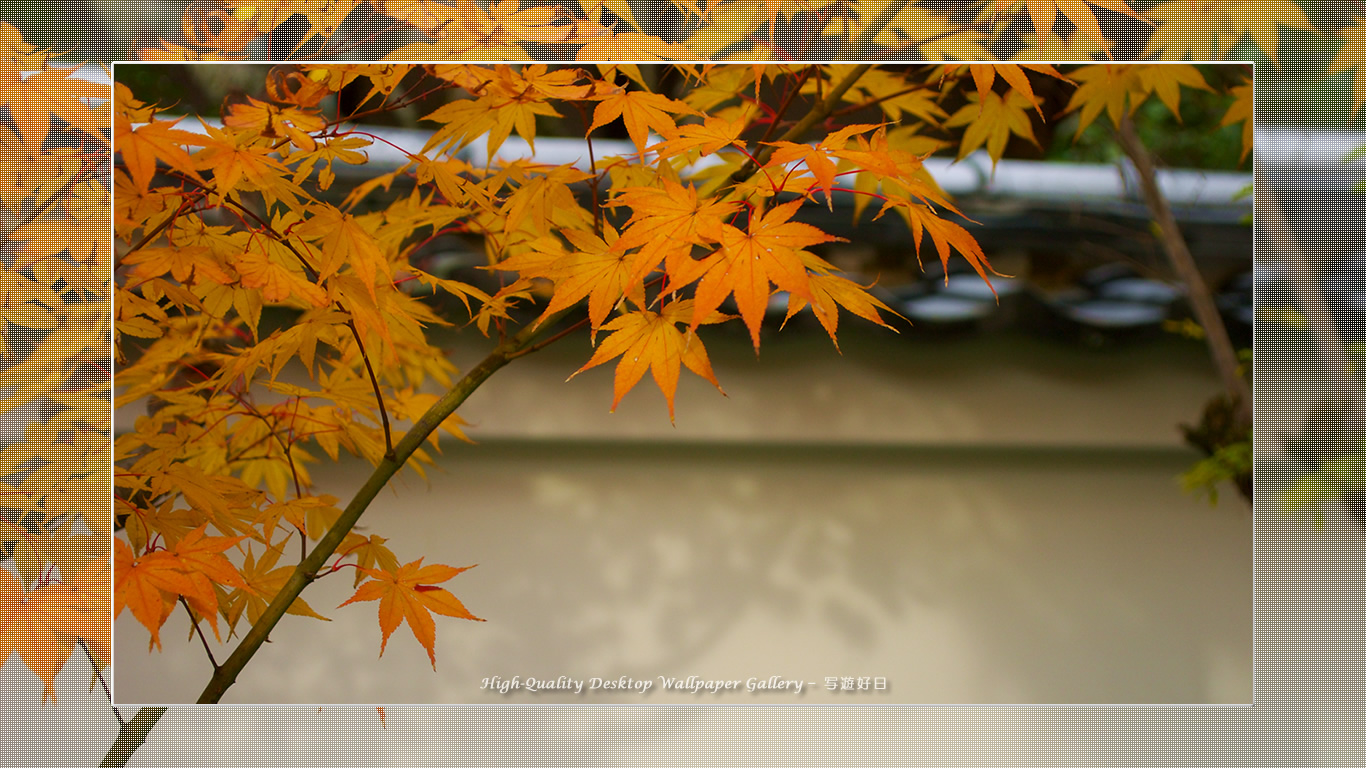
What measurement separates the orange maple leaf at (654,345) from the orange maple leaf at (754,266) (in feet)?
0.24

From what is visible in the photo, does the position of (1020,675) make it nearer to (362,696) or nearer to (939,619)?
(939,619)

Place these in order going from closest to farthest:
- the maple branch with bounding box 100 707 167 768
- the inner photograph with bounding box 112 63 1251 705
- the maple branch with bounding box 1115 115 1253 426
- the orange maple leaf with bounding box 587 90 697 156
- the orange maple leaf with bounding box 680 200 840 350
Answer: the orange maple leaf with bounding box 680 200 840 350, the orange maple leaf with bounding box 587 90 697 156, the maple branch with bounding box 100 707 167 768, the maple branch with bounding box 1115 115 1253 426, the inner photograph with bounding box 112 63 1251 705

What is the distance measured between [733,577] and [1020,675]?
688 mm

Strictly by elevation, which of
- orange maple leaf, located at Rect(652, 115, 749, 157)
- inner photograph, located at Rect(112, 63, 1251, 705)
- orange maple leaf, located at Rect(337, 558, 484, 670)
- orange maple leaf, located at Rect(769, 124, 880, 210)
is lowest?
inner photograph, located at Rect(112, 63, 1251, 705)

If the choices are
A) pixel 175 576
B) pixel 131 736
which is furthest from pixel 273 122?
pixel 131 736

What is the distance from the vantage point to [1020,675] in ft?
5.65

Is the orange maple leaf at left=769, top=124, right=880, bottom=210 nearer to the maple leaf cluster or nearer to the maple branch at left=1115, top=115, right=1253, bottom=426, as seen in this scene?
the maple leaf cluster

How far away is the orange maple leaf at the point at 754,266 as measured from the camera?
0.59 metres

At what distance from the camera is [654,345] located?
0.67 metres

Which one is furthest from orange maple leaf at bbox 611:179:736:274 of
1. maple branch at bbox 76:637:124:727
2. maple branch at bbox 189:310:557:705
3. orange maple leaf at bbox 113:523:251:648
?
maple branch at bbox 76:637:124:727

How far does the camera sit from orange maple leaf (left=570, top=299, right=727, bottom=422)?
0.66 meters

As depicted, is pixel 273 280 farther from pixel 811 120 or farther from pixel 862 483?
pixel 862 483

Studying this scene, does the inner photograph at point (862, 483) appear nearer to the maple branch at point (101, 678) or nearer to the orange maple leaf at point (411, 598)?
the maple branch at point (101, 678)

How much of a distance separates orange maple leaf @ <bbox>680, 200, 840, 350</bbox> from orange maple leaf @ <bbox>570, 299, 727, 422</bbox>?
0.24ft
